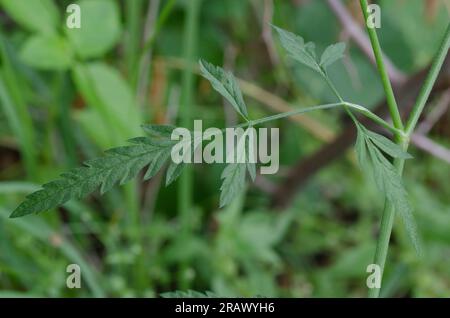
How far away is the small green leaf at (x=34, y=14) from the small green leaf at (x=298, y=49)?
581 millimetres

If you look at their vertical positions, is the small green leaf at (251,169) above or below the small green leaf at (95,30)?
below

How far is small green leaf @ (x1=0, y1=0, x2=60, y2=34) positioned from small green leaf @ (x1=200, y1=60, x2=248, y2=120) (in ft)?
1.90

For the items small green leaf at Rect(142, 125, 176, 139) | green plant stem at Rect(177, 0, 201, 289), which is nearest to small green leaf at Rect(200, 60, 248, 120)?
small green leaf at Rect(142, 125, 176, 139)

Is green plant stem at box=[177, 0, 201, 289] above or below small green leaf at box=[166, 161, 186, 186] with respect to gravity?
above

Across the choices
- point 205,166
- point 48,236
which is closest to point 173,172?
point 48,236

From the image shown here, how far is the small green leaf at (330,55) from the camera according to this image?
58cm

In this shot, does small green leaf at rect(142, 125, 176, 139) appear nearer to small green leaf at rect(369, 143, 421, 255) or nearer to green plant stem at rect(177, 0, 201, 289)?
small green leaf at rect(369, 143, 421, 255)

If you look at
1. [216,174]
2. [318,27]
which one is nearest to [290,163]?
[216,174]

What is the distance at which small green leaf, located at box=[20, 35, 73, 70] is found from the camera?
1021 mm

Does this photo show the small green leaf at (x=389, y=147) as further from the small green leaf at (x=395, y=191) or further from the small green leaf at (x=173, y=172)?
the small green leaf at (x=173, y=172)

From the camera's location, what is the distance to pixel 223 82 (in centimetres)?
54

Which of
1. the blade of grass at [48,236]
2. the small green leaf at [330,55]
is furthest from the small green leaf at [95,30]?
the small green leaf at [330,55]

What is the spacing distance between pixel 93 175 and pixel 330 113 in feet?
3.38

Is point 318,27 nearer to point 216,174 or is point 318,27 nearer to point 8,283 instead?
point 216,174
